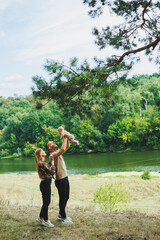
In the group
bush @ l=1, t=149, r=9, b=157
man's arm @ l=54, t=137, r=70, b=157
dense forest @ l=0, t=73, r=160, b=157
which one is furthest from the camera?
bush @ l=1, t=149, r=9, b=157

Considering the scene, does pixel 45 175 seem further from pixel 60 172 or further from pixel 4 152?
pixel 4 152

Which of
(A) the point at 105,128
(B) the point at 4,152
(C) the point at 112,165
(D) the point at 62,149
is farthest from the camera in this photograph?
(B) the point at 4,152

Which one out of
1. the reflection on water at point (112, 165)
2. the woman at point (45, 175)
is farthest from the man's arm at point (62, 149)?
the reflection on water at point (112, 165)

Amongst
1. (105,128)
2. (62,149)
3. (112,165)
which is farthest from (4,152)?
(62,149)

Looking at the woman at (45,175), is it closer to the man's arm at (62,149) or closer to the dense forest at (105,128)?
the man's arm at (62,149)

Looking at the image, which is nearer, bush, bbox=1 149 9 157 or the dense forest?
the dense forest

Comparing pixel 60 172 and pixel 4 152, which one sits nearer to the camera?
pixel 60 172

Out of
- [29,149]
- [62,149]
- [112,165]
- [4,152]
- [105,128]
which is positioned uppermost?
[105,128]

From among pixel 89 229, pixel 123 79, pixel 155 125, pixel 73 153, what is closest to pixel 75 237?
pixel 89 229

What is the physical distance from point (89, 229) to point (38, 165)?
1.29m

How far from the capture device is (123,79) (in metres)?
5.58

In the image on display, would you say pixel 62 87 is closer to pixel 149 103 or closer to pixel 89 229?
pixel 89 229

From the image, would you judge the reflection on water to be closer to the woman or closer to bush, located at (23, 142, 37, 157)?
bush, located at (23, 142, 37, 157)

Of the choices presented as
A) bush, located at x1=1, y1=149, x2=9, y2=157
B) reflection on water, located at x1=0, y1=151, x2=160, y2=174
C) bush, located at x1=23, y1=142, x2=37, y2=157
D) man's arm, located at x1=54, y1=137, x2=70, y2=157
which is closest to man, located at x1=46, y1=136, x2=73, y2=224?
man's arm, located at x1=54, y1=137, x2=70, y2=157
